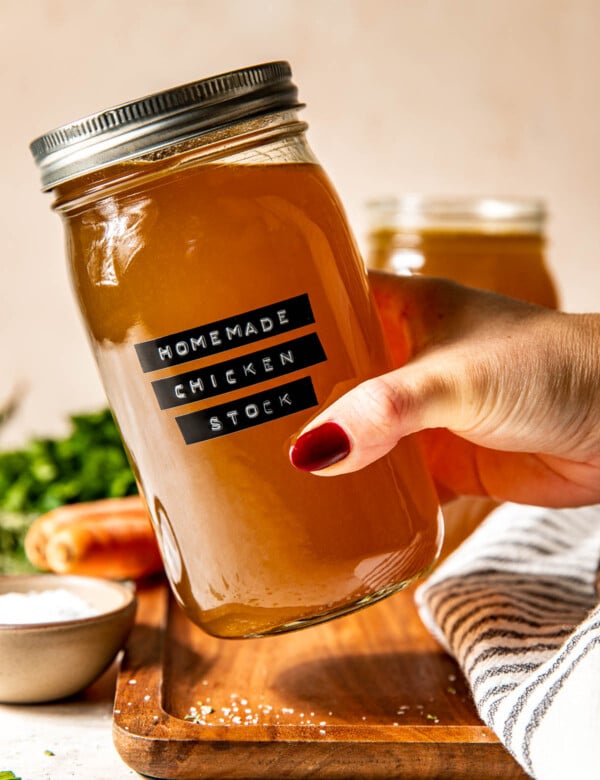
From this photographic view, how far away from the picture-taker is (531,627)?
0.85 meters

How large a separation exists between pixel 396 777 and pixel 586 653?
0.17m

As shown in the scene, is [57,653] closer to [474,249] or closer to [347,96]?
[474,249]

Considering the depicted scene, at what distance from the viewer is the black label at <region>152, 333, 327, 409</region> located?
68 cm

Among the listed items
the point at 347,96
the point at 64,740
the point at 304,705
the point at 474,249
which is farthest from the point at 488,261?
the point at 347,96

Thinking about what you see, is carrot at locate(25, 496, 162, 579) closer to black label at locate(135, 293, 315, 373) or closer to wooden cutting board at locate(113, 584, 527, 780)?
wooden cutting board at locate(113, 584, 527, 780)

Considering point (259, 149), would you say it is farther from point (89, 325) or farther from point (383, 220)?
point (383, 220)

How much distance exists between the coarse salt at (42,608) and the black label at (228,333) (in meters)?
0.28

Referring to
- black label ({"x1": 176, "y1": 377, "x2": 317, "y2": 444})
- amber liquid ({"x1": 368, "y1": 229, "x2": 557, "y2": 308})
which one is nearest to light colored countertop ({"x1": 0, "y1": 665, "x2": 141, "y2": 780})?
black label ({"x1": 176, "y1": 377, "x2": 317, "y2": 444})

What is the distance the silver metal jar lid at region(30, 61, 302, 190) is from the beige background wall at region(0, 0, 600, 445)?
1.19m

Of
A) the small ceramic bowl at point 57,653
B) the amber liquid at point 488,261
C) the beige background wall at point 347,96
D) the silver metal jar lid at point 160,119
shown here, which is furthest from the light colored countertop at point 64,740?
the beige background wall at point 347,96

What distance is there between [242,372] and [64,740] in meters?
0.34

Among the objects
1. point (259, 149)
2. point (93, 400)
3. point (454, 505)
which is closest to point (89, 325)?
point (259, 149)

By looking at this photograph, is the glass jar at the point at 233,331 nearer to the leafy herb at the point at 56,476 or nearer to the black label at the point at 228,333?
the black label at the point at 228,333

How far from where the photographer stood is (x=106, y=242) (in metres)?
0.70
